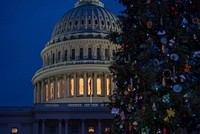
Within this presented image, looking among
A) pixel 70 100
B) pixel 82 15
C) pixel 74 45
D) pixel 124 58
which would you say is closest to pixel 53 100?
pixel 70 100

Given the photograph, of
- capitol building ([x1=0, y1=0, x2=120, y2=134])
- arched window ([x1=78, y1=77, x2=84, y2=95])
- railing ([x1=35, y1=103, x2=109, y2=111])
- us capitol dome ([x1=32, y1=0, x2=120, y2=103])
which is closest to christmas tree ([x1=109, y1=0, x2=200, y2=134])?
capitol building ([x1=0, y1=0, x2=120, y2=134])

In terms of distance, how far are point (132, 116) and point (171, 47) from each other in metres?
2.55

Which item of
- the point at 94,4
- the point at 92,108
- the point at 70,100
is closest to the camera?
the point at 92,108

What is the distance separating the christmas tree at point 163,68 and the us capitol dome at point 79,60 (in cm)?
8039

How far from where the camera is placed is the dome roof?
365 feet

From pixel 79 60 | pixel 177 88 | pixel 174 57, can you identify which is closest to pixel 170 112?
pixel 177 88

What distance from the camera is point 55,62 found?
10975cm

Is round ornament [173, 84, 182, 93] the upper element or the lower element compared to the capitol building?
lower

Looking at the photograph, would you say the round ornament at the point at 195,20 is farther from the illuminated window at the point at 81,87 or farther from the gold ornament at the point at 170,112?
the illuminated window at the point at 81,87

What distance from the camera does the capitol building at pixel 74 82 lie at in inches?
3509

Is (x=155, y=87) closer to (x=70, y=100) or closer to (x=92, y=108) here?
(x=92, y=108)

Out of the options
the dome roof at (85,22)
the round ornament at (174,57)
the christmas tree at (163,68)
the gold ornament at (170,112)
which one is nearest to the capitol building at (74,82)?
the dome roof at (85,22)

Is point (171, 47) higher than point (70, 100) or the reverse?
the reverse

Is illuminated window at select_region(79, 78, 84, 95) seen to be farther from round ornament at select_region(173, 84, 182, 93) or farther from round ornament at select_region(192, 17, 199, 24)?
round ornament at select_region(173, 84, 182, 93)
